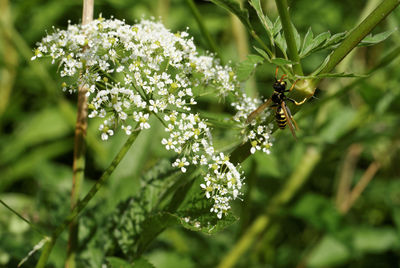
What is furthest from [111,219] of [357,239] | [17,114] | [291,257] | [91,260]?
[17,114]

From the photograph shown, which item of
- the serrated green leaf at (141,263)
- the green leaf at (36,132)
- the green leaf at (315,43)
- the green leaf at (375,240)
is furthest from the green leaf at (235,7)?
the green leaf at (36,132)

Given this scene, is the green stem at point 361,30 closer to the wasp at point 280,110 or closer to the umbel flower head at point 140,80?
the wasp at point 280,110

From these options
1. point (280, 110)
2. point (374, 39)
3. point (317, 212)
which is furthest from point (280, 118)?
point (317, 212)

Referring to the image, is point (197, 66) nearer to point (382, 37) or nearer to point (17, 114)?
point (382, 37)

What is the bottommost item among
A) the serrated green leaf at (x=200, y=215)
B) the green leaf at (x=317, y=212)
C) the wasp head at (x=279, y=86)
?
the serrated green leaf at (x=200, y=215)

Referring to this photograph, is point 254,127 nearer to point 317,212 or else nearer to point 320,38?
point 320,38
